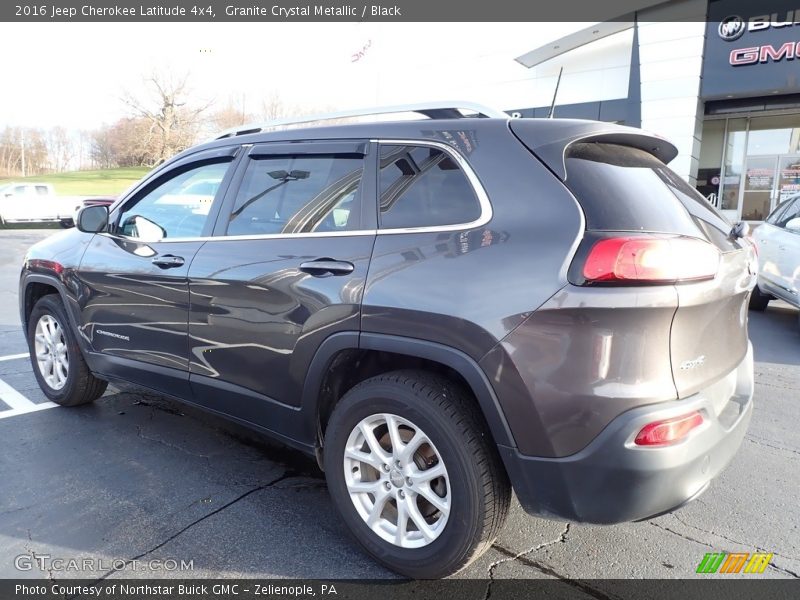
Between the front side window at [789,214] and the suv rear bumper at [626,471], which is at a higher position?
the front side window at [789,214]

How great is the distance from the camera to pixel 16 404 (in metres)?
4.43

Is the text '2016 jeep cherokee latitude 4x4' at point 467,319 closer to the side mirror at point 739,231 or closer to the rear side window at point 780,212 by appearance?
the side mirror at point 739,231

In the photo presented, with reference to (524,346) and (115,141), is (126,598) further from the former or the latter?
(115,141)

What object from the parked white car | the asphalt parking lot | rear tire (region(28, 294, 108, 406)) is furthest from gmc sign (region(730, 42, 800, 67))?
rear tire (region(28, 294, 108, 406))

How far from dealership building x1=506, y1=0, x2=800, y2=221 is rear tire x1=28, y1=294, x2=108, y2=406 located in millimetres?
13610

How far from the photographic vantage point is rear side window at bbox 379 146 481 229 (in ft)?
7.65

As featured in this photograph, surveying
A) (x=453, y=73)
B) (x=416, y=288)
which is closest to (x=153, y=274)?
(x=416, y=288)

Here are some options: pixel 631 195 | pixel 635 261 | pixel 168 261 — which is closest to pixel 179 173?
pixel 168 261

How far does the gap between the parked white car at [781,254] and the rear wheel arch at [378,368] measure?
626cm

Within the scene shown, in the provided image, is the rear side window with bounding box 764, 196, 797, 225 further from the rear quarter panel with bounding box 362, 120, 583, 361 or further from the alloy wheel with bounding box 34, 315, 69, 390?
the alloy wheel with bounding box 34, 315, 69, 390

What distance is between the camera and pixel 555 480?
205cm

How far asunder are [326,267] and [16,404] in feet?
10.9

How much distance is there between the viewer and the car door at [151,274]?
3.29 metres

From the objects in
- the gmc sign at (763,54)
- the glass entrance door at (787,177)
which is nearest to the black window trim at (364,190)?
the gmc sign at (763,54)
